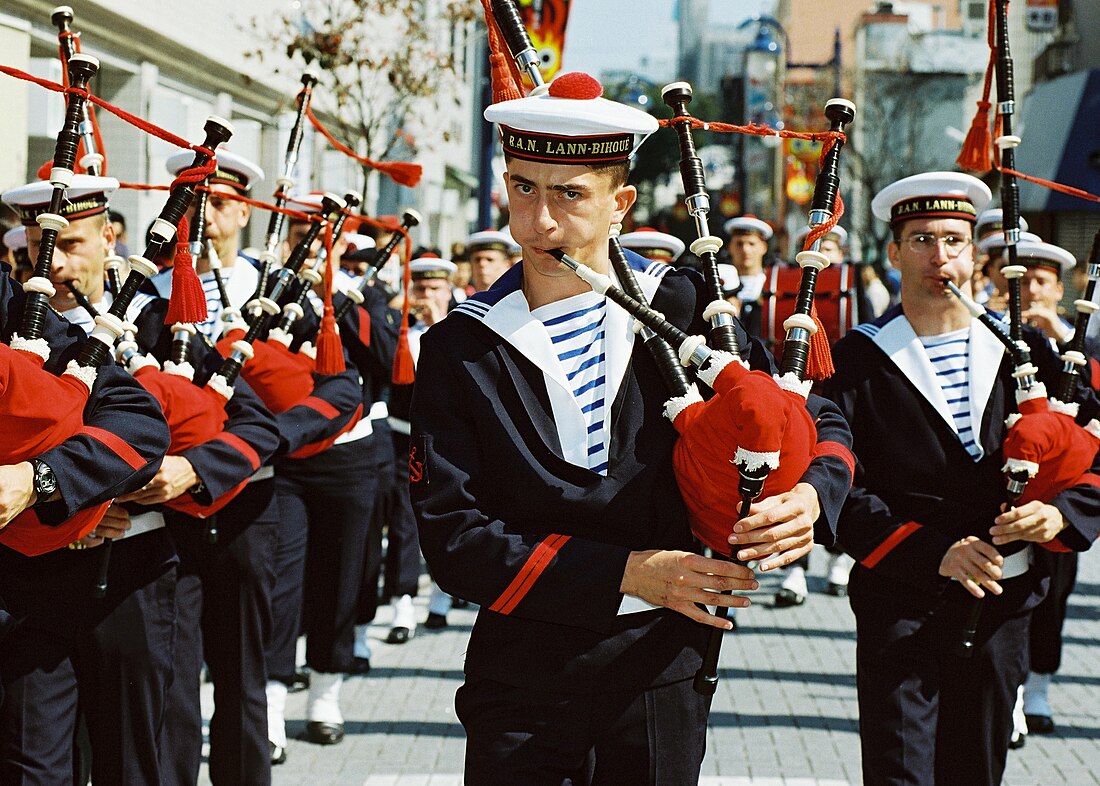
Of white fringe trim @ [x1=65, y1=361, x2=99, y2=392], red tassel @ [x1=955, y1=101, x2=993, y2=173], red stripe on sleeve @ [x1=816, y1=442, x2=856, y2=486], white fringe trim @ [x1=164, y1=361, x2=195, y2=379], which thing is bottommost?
red stripe on sleeve @ [x1=816, y1=442, x2=856, y2=486]

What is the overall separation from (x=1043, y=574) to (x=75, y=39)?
3.33 m

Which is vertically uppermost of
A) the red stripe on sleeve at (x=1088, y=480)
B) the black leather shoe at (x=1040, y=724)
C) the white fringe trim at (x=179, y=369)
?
the white fringe trim at (x=179, y=369)

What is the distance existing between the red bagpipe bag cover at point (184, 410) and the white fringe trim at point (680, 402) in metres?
2.13

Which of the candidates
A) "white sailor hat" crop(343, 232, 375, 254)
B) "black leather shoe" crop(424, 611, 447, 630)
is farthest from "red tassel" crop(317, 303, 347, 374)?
"black leather shoe" crop(424, 611, 447, 630)

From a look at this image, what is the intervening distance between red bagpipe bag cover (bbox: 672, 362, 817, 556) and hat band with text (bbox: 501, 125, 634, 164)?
0.53 metres

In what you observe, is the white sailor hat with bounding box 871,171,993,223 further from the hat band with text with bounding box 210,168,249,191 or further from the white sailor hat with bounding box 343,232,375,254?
the white sailor hat with bounding box 343,232,375,254

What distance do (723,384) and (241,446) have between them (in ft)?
8.38

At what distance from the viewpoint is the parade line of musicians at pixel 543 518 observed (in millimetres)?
2963

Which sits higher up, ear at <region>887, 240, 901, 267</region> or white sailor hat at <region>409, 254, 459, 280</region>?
ear at <region>887, 240, 901, 267</region>

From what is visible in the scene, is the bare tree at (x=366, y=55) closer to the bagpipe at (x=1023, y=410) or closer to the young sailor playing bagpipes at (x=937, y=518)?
the bagpipe at (x=1023, y=410)

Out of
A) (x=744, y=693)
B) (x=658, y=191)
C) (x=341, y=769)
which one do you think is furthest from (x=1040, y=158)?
(x=658, y=191)

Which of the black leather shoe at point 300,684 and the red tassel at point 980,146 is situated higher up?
the red tassel at point 980,146

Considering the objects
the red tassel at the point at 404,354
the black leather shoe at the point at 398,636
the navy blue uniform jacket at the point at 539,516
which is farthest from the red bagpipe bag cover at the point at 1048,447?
the black leather shoe at the point at 398,636

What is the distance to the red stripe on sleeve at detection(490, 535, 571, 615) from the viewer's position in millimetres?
2906
